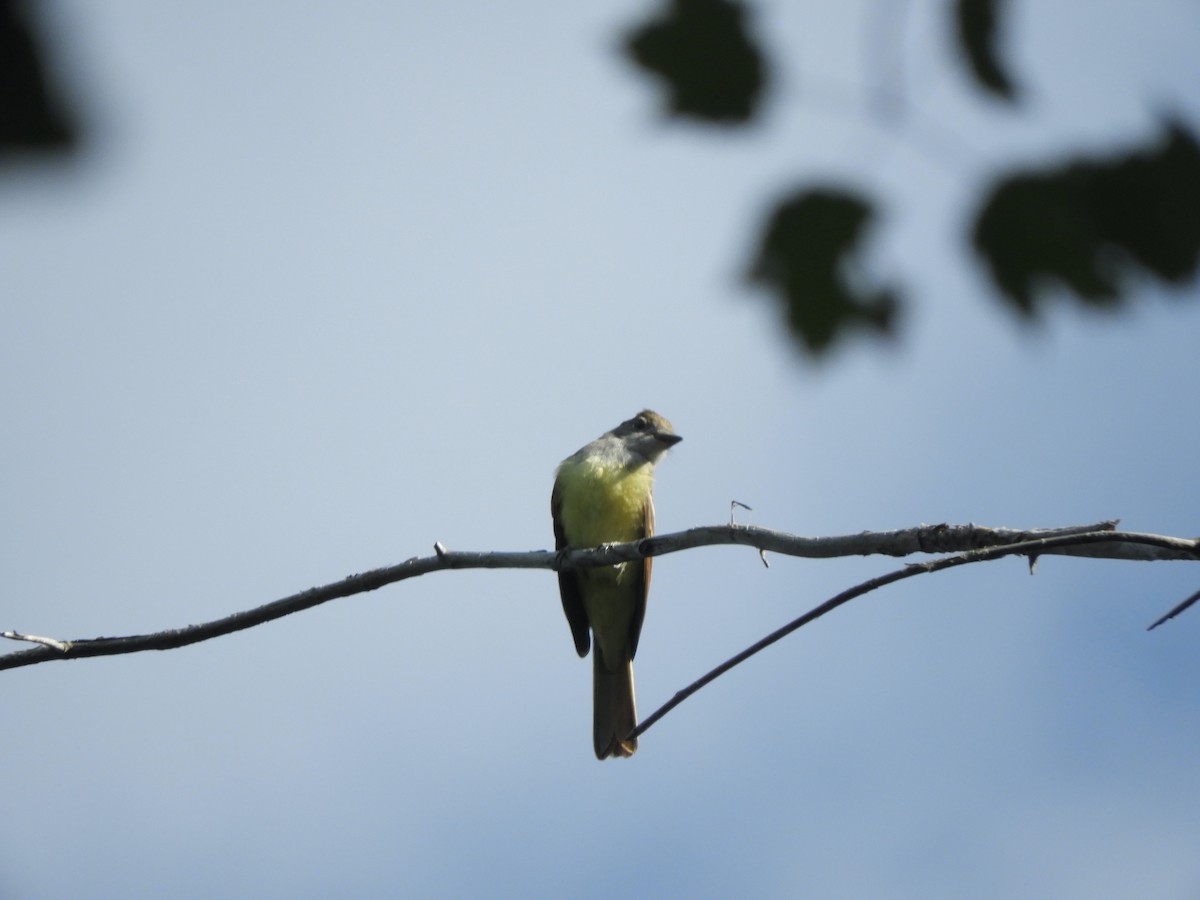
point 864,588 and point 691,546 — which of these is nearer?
point 864,588

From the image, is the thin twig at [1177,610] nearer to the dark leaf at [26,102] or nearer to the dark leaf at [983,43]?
the dark leaf at [983,43]

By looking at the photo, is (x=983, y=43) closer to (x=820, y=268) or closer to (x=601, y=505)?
(x=820, y=268)

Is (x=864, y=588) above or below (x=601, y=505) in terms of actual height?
below

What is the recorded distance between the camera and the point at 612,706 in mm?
10680

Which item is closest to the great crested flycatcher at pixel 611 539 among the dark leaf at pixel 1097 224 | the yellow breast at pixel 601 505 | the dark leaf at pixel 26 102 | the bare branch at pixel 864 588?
the yellow breast at pixel 601 505

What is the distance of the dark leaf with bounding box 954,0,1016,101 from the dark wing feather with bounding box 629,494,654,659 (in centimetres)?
833

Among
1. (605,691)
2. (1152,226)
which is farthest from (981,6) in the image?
(605,691)

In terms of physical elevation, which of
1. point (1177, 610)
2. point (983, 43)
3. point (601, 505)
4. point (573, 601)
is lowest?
point (1177, 610)

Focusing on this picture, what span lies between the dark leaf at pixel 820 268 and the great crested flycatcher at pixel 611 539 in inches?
308

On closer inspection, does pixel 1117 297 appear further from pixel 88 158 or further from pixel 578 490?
pixel 578 490

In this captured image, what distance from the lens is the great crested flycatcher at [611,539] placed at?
9.79 meters

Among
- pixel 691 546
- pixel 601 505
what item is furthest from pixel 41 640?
pixel 601 505

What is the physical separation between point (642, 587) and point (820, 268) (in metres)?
8.74

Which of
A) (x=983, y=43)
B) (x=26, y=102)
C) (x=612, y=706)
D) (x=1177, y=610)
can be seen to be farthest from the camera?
(x=612, y=706)
